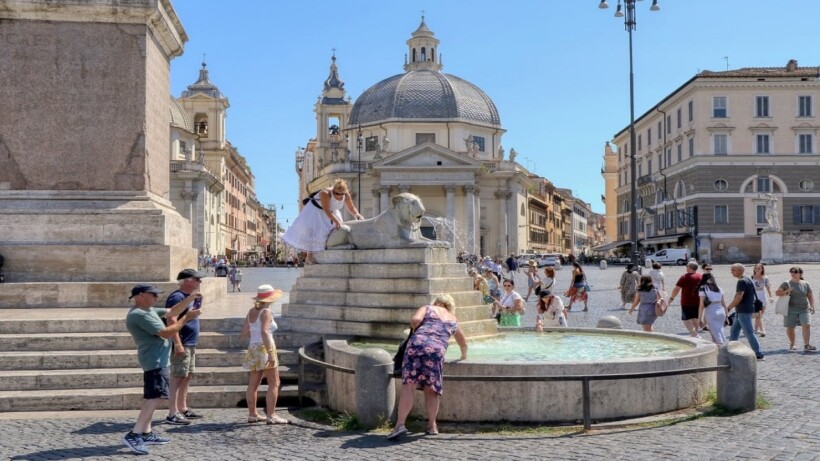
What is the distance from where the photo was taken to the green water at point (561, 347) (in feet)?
27.0

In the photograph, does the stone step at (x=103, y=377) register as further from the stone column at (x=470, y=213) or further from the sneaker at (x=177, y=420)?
the stone column at (x=470, y=213)

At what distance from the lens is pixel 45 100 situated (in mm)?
10820

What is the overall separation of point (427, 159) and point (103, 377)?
62.8m

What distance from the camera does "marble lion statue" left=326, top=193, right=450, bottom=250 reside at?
30.5 feet

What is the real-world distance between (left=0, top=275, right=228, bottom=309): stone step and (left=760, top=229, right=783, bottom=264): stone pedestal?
4602 cm

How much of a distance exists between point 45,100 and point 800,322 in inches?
439

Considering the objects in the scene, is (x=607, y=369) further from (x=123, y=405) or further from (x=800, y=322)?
(x=800, y=322)

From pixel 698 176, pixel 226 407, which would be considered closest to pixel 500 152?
pixel 698 176

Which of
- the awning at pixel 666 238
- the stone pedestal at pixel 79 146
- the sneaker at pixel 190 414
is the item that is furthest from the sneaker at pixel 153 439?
the awning at pixel 666 238

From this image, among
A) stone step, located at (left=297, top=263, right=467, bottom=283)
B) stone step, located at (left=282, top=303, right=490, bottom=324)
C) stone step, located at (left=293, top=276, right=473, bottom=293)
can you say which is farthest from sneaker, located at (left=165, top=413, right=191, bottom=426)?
stone step, located at (left=297, top=263, right=467, bottom=283)

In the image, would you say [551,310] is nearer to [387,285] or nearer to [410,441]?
[387,285]

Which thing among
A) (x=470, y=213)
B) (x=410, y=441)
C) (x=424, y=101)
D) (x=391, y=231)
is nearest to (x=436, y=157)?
(x=470, y=213)

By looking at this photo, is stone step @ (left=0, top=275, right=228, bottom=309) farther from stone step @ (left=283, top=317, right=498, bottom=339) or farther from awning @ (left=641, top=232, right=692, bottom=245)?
awning @ (left=641, top=232, right=692, bottom=245)

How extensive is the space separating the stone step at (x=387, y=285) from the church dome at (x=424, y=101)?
6597 centimetres
